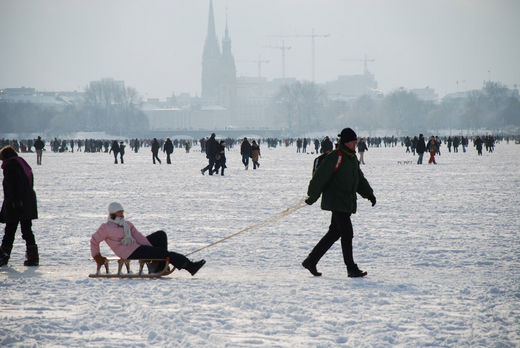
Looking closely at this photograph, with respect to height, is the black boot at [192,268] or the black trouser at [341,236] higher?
the black trouser at [341,236]

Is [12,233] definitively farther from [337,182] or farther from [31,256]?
[337,182]

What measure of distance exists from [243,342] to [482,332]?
5.13 ft

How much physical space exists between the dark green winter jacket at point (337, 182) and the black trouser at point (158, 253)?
4.16 feet

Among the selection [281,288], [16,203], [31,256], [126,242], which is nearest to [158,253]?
[126,242]

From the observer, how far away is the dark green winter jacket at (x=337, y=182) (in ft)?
20.7

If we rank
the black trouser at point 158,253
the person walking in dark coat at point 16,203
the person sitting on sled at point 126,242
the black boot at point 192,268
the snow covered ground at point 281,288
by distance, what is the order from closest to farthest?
1. the snow covered ground at point 281,288
2. the person sitting on sled at point 126,242
3. the black trouser at point 158,253
4. the black boot at point 192,268
5. the person walking in dark coat at point 16,203

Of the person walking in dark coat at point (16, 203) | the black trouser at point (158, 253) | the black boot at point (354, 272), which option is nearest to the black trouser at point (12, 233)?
the person walking in dark coat at point (16, 203)

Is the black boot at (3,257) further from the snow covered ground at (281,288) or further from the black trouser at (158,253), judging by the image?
the black trouser at (158,253)

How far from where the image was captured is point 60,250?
8.07 m

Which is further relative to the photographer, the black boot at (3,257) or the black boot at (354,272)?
the black boot at (3,257)

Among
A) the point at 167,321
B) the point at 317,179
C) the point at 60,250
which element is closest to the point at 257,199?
the point at 60,250

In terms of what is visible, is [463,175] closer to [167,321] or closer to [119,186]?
[119,186]

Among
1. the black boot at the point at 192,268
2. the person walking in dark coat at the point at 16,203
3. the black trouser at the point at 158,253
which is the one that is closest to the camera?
the black trouser at the point at 158,253

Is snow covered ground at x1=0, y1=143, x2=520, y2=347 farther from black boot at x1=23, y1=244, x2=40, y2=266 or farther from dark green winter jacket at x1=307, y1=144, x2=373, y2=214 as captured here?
dark green winter jacket at x1=307, y1=144, x2=373, y2=214
